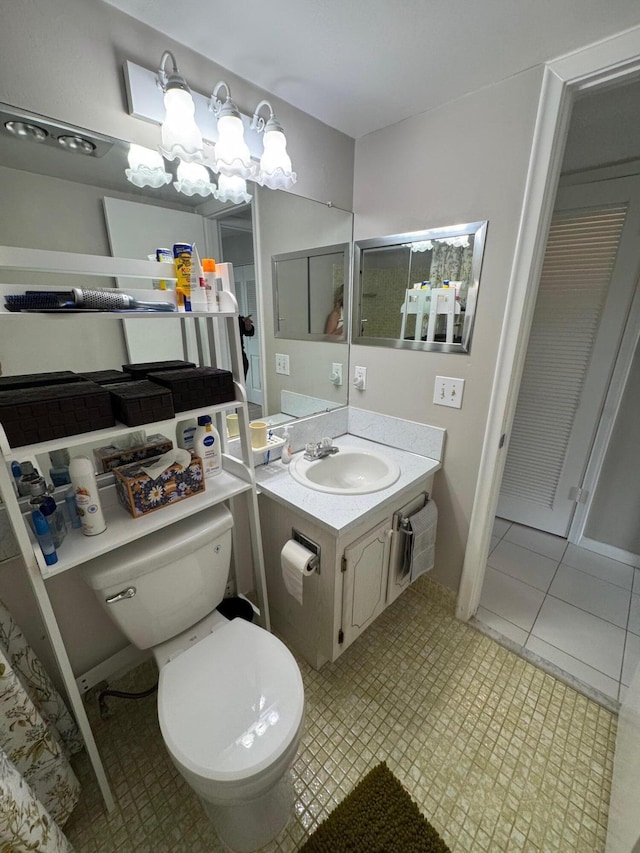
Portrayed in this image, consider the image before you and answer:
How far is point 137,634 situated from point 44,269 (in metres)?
1.06

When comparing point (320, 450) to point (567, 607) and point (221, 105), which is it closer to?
point (221, 105)

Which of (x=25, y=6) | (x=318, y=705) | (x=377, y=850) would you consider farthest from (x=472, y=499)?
(x=25, y=6)

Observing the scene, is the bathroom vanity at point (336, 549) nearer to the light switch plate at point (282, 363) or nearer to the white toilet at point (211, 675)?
the white toilet at point (211, 675)

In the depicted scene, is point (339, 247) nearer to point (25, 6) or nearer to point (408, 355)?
point (408, 355)

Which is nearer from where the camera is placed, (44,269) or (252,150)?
(44,269)

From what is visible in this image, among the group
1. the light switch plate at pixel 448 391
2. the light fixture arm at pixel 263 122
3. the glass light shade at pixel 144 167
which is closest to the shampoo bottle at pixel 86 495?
the glass light shade at pixel 144 167

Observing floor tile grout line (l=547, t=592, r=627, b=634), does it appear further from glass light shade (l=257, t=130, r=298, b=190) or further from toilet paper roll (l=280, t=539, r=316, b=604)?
glass light shade (l=257, t=130, r=298, b=190)

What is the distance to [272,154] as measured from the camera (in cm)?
117

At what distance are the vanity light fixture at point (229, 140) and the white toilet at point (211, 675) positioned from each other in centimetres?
114

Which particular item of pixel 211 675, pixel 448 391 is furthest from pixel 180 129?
pixel 211 675

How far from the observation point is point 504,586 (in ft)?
6.19

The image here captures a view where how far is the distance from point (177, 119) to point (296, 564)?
1.42 m

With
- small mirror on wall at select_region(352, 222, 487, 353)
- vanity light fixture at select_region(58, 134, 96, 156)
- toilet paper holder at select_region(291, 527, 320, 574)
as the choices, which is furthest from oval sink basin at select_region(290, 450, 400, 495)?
vanity light fixture at select_region(58, 134, 96, 156)

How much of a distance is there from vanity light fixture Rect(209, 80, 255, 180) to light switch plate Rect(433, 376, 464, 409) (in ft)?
3.52
